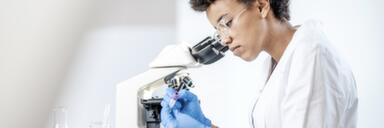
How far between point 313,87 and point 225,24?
0.37 m

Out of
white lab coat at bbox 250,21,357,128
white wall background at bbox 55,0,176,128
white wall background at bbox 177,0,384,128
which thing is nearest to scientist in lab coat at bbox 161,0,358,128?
white lab coat at bbox 250,21,357,128

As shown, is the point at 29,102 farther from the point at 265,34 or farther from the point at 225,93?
the point at 265,34

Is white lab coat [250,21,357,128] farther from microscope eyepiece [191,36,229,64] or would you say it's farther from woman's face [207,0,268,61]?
microscope eyepiece [191,36,229,64]

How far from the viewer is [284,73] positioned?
3.15ft

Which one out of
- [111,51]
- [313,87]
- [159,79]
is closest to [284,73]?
[313,87]

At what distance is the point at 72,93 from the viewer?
5.88ft

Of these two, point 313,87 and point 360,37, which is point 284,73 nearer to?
point 313,87

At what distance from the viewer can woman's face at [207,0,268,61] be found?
1068 millimetres

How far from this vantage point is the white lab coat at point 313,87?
2.77 feet

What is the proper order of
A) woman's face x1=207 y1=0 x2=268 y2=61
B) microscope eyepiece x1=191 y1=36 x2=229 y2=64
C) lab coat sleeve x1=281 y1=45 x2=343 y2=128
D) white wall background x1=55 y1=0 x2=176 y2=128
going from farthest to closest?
white wall background x1=55 y1=0 x2=176 y2=128
microscope eyepiece x1=191 y1=36 x2=229 y2=64
woman's face x1=207 y1=0 x2=268 y2=61
lab coat sleeve x1=281 y1=45 x2=343 y2=128

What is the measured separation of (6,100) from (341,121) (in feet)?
4.52

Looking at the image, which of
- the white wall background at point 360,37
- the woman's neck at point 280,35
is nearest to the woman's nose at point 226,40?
the woman's neck at point 280,35

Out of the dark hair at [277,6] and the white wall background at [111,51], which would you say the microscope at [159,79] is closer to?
the dark hair at [277,6]

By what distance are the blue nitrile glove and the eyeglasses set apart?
226mm
